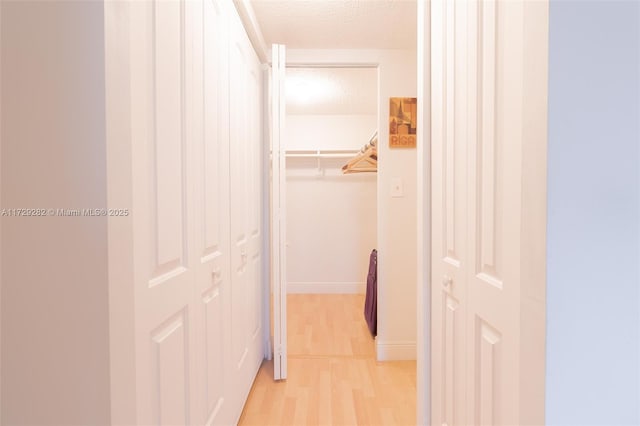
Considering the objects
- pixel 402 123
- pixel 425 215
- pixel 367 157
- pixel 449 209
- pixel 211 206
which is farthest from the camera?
pixel 367 157

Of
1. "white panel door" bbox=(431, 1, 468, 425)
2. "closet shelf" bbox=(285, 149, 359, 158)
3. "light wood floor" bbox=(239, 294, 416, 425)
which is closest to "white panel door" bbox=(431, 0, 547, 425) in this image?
"white panel door" bbox=(431, 1, 468, 425)

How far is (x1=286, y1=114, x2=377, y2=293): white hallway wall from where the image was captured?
4293 mm

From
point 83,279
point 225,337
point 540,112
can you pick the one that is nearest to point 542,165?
point 540,112

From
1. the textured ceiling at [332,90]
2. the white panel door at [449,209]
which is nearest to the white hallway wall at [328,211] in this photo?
Result: the textured ceiling at [332,90]

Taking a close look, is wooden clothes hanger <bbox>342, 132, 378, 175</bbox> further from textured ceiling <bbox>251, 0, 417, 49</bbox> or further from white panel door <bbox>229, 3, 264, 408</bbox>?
white panel door <bbox>229, 3, 264, 408</bbox>

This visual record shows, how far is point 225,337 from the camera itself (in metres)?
1.46

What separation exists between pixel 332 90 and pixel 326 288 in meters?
2.54

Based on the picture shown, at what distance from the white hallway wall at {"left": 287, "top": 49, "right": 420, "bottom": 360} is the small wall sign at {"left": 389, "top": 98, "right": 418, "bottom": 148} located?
0.13 ft

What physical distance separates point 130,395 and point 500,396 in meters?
0.87

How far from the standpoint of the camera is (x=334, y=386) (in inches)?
80.2

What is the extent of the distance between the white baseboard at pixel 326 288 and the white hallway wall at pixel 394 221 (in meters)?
2.00

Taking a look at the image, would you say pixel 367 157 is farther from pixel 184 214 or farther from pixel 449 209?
pixel 184 214

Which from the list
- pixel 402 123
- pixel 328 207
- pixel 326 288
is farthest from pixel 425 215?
pixel 326 288

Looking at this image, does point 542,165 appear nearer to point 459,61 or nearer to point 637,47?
point 637,47
